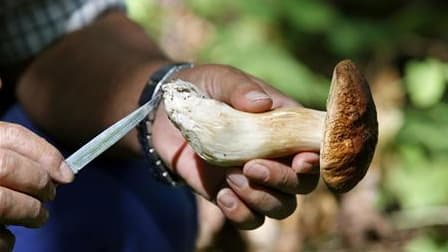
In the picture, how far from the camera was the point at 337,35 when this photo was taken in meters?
2.98

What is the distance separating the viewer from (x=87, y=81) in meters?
1.66

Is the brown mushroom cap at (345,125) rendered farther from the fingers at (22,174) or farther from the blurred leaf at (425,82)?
the blurred leaf at (425,82)

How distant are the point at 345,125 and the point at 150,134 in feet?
1.02

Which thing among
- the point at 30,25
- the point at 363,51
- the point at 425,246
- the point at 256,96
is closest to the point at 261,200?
the point at 256,96

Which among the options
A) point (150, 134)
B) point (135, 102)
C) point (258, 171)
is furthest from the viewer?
point (135, 102)

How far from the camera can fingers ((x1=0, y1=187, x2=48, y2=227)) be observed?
3.82ft

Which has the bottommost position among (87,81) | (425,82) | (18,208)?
(425,82)

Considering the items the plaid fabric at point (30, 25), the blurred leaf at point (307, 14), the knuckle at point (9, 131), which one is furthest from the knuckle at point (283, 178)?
the blurred leaf at point (307, 14)

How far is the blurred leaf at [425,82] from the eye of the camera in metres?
2.71

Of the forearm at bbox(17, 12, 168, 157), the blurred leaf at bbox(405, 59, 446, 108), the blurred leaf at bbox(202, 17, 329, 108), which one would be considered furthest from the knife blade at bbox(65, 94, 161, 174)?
the blurred leaf at bbox(405, 59, 446, 108)

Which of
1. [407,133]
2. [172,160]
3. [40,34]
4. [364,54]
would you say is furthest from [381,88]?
[172,160]

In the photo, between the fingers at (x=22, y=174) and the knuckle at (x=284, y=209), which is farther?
the knuckle at (x=284, y=209)

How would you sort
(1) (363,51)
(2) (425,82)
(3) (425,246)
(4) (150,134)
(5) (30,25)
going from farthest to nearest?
1. (1) (363,51)
2. (2) (425,82)
3. (3) (425,246)
4. (5) (30,25)
5. (4) (150,134)

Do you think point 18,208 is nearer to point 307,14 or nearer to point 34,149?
point 34,149
